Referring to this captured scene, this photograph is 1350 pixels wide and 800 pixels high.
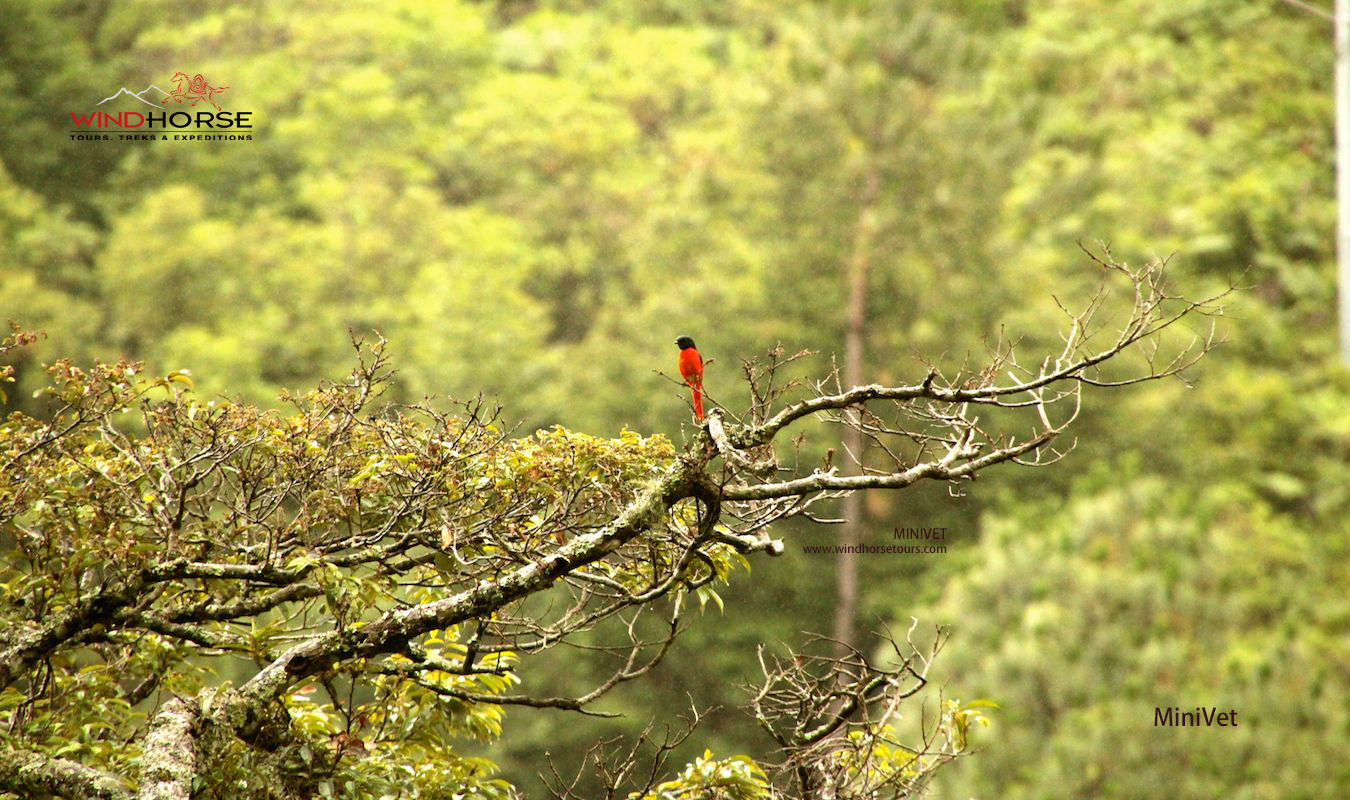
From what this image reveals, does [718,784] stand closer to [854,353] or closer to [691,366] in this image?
[691,366]

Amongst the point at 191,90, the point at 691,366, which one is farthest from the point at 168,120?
the point at 691,366

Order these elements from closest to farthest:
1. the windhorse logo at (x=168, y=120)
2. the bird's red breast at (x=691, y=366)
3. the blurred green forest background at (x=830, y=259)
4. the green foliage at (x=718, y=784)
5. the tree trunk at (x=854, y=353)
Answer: the green foliage at (x=718, y=784) → the bird's red breast at (x=691, y=366) → the blurred green forest background at (x=830, y=259) → the tree trunk at (x=854, y=353) → the windhorse logo at (x=168, y=120)

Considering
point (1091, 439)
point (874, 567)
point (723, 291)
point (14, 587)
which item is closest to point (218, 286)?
point (723, 291)

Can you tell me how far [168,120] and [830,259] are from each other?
48.8ft

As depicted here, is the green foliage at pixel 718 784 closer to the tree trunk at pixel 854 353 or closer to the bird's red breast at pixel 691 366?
the bird's red breast at pixel 691 366

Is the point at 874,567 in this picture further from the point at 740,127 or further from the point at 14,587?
the point at 14,587

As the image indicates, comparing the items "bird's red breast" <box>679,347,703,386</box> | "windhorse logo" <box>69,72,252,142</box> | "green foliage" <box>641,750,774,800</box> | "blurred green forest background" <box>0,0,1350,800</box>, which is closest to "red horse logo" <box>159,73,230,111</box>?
"windhorse logo" <box>69,72,252,142</box>

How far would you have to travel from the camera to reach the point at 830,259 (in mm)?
20609

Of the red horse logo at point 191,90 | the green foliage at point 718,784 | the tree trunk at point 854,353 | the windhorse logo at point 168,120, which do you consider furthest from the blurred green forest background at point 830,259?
the green foliage at point 718,784

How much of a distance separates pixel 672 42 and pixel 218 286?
1134 centimetres

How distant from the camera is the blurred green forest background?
11.0 m

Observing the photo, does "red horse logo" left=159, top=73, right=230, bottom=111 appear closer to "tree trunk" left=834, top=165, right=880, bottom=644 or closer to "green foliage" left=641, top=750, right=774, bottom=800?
"tree trunk" left=834, top=165, right=880, bottom=644

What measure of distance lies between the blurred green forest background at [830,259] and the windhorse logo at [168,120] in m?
0.46

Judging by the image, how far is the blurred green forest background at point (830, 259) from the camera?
1103 cm
